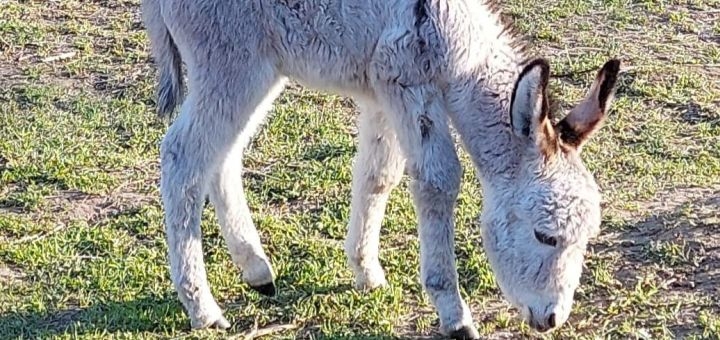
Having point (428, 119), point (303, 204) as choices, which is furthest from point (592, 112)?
point (303, 204)

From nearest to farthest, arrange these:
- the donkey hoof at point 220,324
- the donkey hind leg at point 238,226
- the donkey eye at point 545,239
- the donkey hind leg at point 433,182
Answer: the donkey eye at point 545,239 → the donkey hind leg at point 433,182 → the donkey hoof at point 220,324 → the donkey hind leg at point 238,226

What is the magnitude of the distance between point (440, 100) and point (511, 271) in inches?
29.3

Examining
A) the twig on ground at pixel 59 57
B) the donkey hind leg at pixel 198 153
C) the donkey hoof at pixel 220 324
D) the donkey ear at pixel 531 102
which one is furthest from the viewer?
the twig on ground at pixel 59 57

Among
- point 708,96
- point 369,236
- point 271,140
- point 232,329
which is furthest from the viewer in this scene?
point 708,96

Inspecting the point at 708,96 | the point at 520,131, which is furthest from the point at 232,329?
the point at 708,96

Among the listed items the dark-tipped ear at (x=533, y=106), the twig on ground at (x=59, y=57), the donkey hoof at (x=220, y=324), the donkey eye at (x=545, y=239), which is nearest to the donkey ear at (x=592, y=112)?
the dark-tipped ear at (x=533, y=106)

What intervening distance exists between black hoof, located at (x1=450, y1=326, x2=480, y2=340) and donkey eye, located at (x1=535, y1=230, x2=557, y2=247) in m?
0.50

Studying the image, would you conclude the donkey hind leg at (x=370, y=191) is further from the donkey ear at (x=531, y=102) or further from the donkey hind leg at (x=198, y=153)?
the donkey ear at (x=531, y=102)

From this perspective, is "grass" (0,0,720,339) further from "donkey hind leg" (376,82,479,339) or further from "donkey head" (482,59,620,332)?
"donkey head" (482,59,620,332)

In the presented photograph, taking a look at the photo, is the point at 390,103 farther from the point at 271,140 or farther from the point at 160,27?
the point at 271,140

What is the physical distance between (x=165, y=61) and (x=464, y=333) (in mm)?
1818

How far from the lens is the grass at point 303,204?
17.8ft

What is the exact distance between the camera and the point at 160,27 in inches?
220

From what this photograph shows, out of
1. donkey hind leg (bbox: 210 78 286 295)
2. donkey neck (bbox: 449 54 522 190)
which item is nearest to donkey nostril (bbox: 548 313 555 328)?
donkey neck (bbox: 449 54 522 190)
